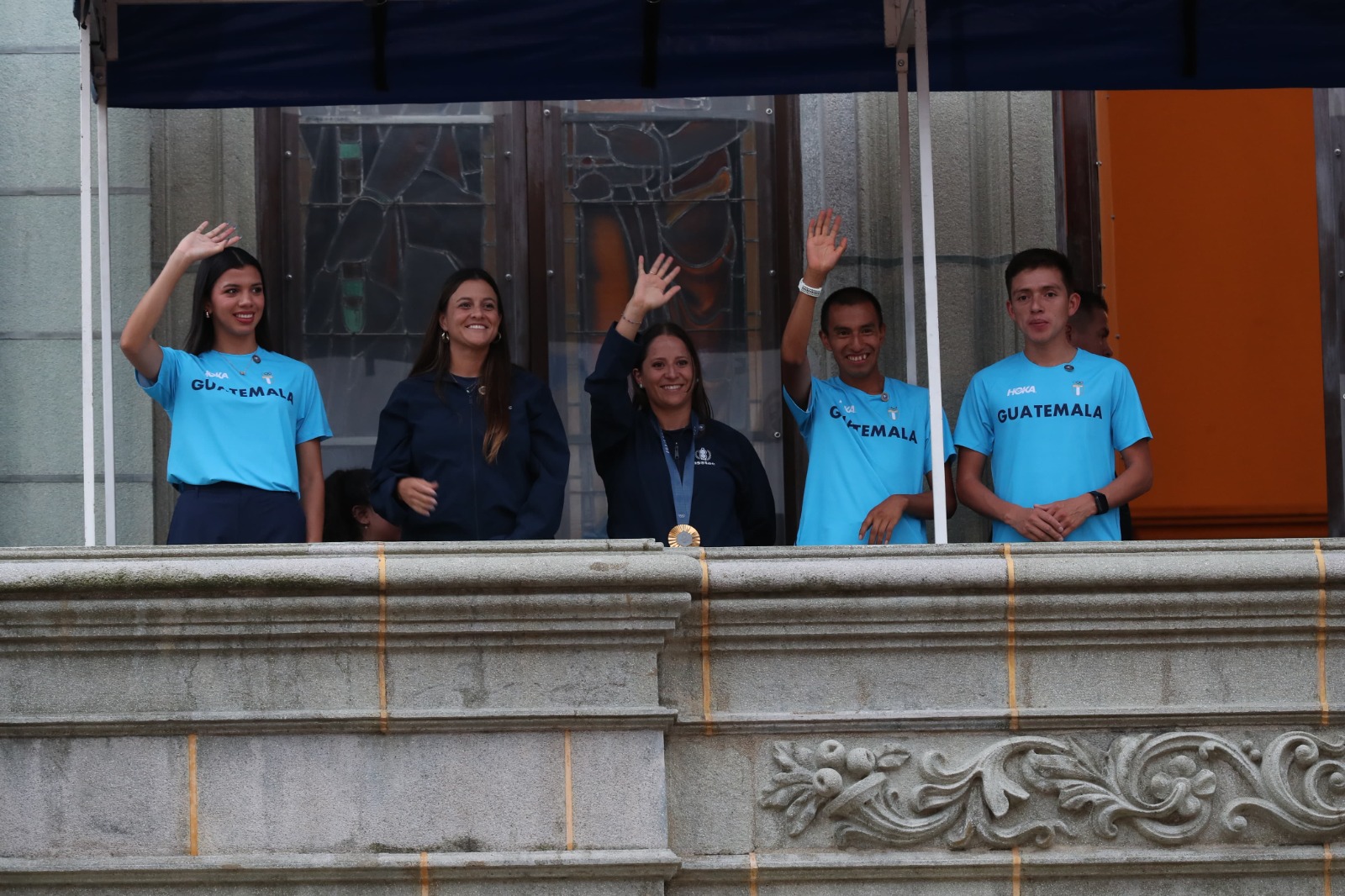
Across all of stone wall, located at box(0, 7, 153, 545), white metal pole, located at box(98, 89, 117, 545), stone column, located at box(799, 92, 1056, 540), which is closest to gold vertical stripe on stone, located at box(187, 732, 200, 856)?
white metal pole, located at box(98, 89, 117, 545)

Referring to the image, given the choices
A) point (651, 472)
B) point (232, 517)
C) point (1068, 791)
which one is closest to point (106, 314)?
point (232, 517)

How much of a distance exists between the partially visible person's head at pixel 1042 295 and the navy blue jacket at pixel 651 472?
1061 millimetres

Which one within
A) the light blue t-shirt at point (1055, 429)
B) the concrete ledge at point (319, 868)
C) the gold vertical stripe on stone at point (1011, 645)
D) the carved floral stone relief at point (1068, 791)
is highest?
the light blue t-shirt at point (1055, 429)

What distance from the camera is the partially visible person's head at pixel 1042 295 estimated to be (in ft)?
21.6

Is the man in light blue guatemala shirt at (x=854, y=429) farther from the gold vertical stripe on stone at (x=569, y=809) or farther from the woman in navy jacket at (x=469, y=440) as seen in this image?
the gold vertical stripe on stone at (x=569, y=809)

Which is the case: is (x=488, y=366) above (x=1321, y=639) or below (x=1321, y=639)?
above

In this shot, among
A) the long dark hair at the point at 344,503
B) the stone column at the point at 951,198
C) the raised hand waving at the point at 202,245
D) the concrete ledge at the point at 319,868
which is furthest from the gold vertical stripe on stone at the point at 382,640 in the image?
the stone column at the point at 951,198

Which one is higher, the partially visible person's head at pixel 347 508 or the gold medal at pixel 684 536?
the partially visible person's head at pixel 347 508

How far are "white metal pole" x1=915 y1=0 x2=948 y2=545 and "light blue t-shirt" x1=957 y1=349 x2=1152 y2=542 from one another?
0.48 meters

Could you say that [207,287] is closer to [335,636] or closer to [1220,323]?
[335,636]

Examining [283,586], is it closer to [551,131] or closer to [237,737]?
[237,737]

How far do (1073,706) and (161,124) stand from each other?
4.45m

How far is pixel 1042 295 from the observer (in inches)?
260

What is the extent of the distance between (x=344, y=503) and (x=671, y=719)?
258cm
